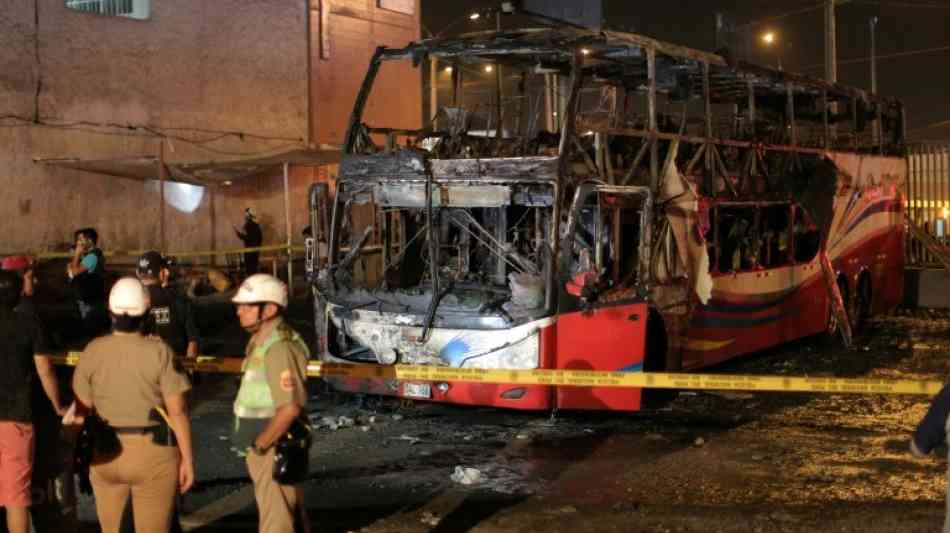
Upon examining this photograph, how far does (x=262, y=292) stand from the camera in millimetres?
5266

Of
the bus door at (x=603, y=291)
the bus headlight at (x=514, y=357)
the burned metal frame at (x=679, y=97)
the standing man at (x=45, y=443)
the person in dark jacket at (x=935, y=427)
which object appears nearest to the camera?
the person in dark jacket at (x=935, y=427)

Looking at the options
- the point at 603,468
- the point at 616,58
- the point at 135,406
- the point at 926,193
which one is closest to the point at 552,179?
the point at 603,468

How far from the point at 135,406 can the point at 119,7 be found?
1732 cm

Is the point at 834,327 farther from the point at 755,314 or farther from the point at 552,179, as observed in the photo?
the point at 552,179

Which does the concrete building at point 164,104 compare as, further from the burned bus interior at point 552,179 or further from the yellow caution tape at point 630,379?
the yellow caution tape at point 630,379

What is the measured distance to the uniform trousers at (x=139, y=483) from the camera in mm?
5219

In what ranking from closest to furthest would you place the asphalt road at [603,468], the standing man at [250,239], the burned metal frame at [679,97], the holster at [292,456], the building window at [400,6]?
1. the holster at [292,456]
2. the asphalt road at [603,468]
3. the burned metal frame at [679,97]
4. the standing man at [250,239]
5. the building window at [400,6]

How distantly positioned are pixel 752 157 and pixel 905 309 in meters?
8.92

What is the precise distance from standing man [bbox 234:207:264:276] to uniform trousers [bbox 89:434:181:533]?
15.6 metres

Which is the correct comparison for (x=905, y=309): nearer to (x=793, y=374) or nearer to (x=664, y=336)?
→ (x=793, y=374)

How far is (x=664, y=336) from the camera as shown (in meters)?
11.0

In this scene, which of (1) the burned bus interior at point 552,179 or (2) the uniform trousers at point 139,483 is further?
(1) the burned bus interior at point 552,179

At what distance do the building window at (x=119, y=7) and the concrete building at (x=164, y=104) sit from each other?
26 mm

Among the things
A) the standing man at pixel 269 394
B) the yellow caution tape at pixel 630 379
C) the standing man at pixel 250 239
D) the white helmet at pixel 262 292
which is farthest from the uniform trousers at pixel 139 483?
the standing man at pixel 250 239
